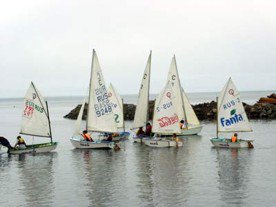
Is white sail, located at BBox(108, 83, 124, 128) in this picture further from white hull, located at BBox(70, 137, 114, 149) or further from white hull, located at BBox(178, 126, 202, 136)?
white hull, located at BBox(70, 137, 114, 149)

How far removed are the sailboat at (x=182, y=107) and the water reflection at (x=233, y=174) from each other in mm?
14746

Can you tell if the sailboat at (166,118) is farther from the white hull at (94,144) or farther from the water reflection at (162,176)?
the white hull at (94,144)

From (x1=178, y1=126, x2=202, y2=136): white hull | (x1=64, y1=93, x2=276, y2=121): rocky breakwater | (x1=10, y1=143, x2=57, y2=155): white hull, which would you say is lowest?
(x1=10, y1=143, x2=57, y2=155): white hull

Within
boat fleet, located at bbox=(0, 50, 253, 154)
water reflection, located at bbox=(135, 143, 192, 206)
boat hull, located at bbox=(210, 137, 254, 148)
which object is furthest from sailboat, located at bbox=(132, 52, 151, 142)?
boat hull, located at bbox=(210, 137, 254, 148)

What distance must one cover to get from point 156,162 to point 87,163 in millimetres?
6806

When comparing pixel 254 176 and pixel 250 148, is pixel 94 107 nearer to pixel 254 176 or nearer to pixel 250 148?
pixel 250 148

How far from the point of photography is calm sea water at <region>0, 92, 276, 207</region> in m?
30.2

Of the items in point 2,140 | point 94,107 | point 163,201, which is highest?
point 94,107

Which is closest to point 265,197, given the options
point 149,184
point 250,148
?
point 149,184

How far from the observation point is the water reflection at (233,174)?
30.2 meters

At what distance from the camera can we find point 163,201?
29.4 metres

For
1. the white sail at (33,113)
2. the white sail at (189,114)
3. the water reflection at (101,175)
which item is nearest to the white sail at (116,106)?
the white sail at (189,114)

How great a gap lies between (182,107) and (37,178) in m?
32.6

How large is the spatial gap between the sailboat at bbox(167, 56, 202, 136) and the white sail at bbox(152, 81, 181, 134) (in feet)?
25.3
